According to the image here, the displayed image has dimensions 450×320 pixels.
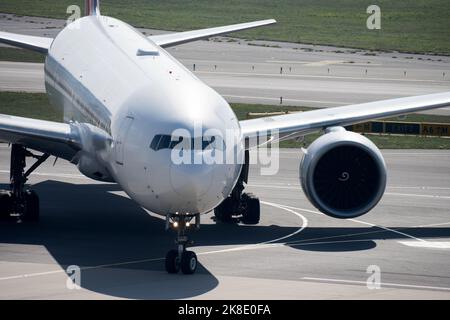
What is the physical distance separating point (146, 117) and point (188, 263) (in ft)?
12.5

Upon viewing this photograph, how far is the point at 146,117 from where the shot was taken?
3180 centimetres

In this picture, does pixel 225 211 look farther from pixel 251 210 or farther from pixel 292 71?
pixel 292 71

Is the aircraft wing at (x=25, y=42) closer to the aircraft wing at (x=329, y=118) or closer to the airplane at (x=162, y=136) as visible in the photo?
the airplane at (x=162, y=136)

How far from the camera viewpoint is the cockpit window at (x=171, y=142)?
99.3 ft

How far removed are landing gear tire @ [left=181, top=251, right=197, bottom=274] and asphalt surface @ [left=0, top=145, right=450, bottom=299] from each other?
20 cm

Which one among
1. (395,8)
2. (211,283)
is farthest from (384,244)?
(395,8)

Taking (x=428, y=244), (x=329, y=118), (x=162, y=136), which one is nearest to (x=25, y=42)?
(x=329, y=118)

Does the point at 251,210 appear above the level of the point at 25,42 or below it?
below

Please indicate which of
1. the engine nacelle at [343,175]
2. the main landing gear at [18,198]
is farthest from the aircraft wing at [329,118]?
the main landing gear at [18,198]

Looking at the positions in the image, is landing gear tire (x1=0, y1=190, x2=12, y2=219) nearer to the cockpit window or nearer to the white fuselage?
the white fuselage

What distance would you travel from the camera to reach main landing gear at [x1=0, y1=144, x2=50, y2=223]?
39.3 meters

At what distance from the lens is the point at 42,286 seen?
97.1ft

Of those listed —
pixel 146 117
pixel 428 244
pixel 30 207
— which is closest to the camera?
pixel 146 117
